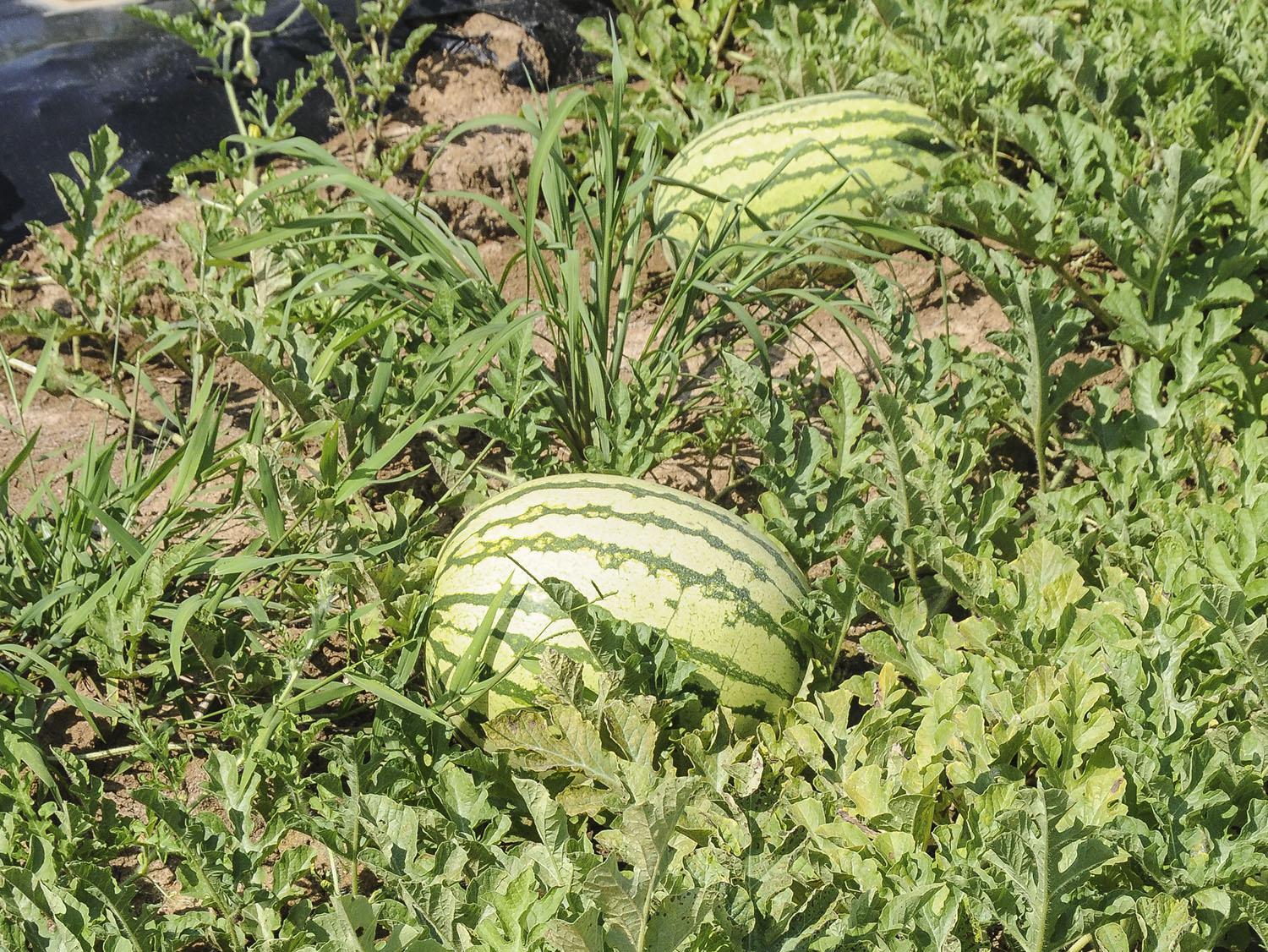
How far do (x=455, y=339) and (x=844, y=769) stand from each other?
126 centimetres

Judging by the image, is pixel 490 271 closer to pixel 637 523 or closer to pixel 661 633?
pixel 637 523

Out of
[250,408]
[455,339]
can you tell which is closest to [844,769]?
[455,339]

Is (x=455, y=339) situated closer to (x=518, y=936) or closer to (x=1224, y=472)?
(x=518, y=936)

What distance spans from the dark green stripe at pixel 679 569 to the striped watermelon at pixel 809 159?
144 cm

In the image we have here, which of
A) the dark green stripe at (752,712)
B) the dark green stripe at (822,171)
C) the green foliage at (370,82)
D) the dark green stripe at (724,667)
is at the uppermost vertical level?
the green foliage at (370,82)

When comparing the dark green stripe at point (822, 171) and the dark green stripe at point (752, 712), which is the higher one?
the dark green stripe at point (822, 171)

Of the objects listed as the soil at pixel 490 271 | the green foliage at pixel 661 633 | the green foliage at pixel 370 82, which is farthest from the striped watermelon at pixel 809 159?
the green foliage at pixel 370 82

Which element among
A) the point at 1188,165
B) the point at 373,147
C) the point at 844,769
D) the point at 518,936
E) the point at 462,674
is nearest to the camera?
the point at 518,936

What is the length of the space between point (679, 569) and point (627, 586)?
0.10m

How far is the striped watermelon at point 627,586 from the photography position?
84.7 inches

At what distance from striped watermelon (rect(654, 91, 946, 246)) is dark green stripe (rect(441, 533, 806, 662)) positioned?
1.44 m

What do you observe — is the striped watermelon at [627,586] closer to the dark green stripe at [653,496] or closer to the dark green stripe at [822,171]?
the dark green stripe at [653,496]

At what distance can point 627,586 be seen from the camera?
2.15 m

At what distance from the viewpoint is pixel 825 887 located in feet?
5.82
